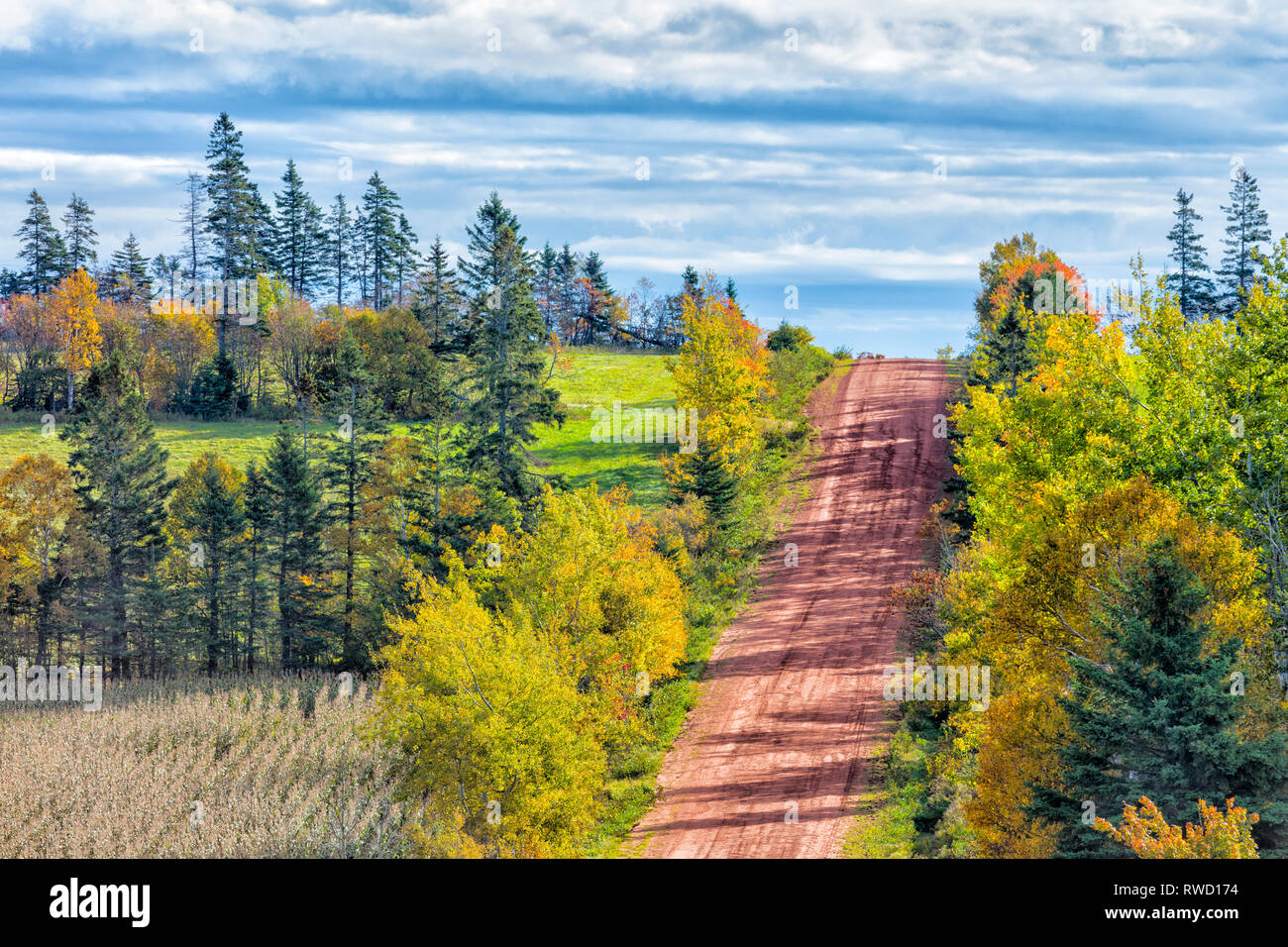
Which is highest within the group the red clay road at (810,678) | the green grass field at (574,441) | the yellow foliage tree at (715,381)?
the yellow foliage tree at (715,381)

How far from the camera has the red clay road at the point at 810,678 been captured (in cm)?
3111

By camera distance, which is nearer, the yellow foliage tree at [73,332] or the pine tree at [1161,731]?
the pine tree at [1161,731]

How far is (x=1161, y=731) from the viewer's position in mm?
19375

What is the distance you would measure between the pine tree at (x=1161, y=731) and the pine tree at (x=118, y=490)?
162ft

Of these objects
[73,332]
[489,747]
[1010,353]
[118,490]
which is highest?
[73,332]

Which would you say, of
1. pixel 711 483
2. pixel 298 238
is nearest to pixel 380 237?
pixel 298 238

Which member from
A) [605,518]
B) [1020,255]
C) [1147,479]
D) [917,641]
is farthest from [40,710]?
[1020,255]

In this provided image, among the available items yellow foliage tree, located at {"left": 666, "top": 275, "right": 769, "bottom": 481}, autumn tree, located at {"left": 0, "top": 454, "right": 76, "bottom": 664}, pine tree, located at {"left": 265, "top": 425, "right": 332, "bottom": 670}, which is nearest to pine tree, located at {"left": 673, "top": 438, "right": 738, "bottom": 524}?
yellow foliage tree, located at {"left": 666, "top": 275, "right": 769, "bottom": 481}

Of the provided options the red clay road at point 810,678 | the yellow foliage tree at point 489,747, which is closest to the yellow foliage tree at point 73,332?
the red clay road at point 810,678

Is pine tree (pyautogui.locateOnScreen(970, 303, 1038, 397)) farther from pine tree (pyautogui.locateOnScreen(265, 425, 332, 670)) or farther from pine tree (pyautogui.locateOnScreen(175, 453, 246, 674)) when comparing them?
pine tree (pyautogui.locateOnScreen(175, 453, 246, 674))

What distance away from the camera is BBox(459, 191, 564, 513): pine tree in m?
55.8

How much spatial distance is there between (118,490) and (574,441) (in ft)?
107

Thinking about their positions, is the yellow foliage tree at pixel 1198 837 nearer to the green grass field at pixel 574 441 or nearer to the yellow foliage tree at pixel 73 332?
the green grass field at pixel 574 441

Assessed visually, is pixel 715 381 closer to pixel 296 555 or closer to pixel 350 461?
pixel 350 461
